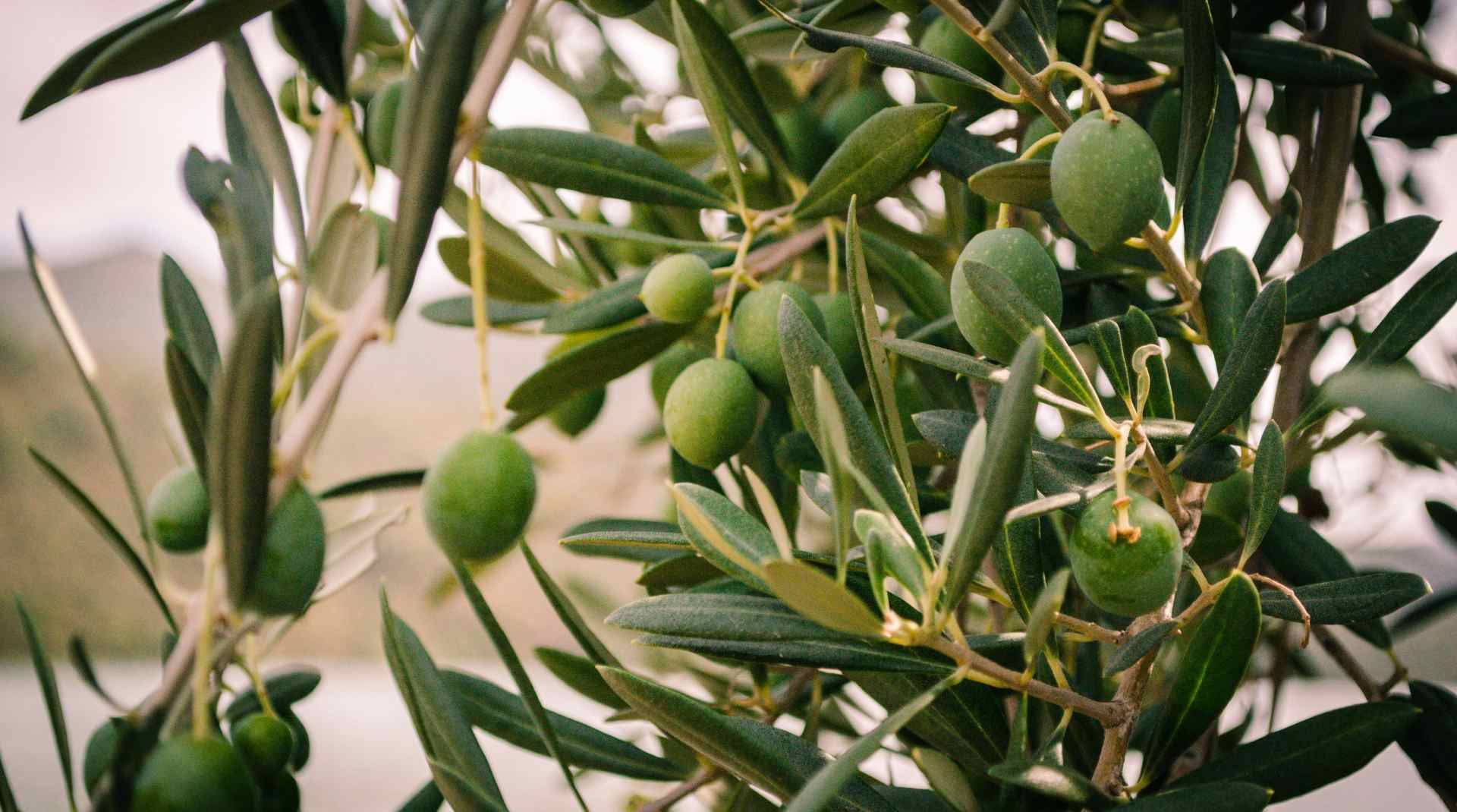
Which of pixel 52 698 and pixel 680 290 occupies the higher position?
pixel 680 290

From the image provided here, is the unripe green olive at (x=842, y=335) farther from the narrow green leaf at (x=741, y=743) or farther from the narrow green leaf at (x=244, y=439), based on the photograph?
the narrow green leaf at (x=244, y=439)

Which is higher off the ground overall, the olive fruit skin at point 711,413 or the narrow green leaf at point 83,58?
the narrow green leaf at point 83,58

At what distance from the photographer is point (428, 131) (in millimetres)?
332

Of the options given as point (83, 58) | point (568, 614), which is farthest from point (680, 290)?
point (83, 58)

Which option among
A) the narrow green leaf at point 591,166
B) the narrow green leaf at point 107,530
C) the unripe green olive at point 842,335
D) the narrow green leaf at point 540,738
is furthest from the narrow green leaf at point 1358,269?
the narrow green leaf at point 107,530

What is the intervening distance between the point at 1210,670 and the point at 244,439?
394mm

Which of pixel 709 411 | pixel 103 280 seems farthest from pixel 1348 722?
pixel 103 280

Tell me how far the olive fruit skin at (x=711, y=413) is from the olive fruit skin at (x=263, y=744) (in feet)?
0.80

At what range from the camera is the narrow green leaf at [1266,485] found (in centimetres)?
42

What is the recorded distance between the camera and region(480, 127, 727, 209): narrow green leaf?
56 cm

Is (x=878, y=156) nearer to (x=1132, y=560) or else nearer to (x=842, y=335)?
(x=842, y=335)

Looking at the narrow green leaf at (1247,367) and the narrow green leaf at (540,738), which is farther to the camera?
the narrow green leaf at (540,738)

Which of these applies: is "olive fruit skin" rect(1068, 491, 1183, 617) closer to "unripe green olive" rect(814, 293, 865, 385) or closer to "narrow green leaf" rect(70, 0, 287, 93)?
"unripe green olive" rect(814, 293, 865, 385)

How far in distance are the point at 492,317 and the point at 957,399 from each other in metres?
0.34
